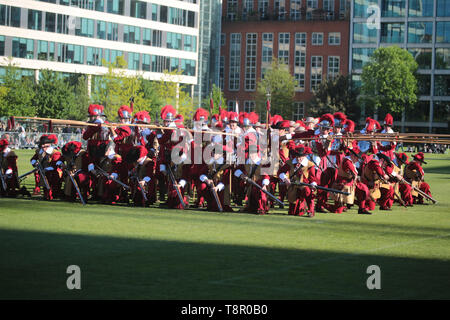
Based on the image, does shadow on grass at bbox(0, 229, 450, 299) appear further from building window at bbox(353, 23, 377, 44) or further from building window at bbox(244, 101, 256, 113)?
building window at bbox(244, 101, 256, 113)

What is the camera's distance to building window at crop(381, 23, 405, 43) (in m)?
98.0

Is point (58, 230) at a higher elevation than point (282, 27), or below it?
below

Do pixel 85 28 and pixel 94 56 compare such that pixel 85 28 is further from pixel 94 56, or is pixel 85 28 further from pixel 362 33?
pixel 362 33

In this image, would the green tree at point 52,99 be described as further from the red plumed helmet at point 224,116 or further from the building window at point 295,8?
the building window at point 295,8

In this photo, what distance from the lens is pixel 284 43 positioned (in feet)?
352

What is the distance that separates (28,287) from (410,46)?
94.3 m

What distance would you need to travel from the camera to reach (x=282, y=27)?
352 feet

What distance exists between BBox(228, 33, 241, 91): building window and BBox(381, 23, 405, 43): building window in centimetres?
2140

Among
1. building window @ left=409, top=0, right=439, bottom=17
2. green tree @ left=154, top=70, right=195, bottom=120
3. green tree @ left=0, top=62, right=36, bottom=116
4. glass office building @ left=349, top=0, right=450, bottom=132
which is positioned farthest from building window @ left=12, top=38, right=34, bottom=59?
building window @ left=409, top=0, right=439, bottom=17

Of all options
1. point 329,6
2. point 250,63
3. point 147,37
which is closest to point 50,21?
point 147,37

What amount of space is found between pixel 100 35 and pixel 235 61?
→ 117ft
